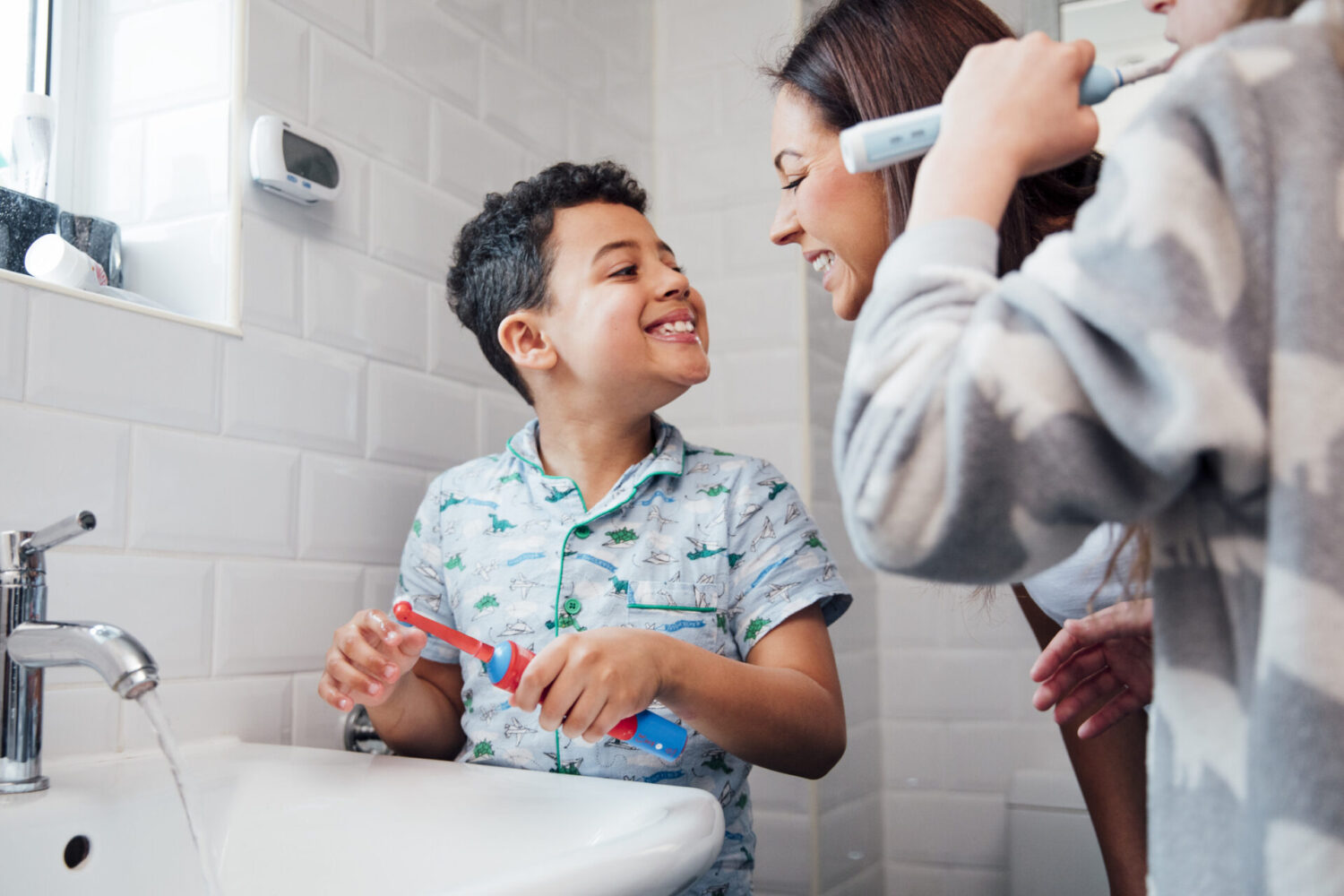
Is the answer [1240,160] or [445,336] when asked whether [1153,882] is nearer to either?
[1240,160]

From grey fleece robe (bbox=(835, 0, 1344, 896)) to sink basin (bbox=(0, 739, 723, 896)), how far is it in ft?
1.12

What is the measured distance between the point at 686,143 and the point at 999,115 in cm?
144

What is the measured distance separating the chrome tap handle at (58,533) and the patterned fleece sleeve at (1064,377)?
1.91 ft

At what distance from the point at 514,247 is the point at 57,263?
0.50 meters

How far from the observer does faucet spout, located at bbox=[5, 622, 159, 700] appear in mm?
721

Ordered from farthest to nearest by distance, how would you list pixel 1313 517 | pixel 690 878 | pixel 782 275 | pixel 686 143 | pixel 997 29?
1. pixel 686 143
2. pixel 782 275
3. pixel 997 29
4. pixel 690 878
5. pixel 1313 517

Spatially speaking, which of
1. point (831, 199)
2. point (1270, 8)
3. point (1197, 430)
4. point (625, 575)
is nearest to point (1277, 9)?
point (1270, 8)

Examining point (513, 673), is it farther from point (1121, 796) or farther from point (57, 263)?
point (1121, 796)

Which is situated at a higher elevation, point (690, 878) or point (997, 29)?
point (997, 29)

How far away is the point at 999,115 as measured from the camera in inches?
20.4

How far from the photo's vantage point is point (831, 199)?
116 centimetres

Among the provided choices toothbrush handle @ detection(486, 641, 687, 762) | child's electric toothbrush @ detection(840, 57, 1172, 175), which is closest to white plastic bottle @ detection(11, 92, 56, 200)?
toothbrush handle @ detection(486, 641, 687, 762)

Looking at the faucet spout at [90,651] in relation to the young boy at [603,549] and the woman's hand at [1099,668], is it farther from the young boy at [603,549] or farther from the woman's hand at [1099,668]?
the woman's hand at [1099,668]

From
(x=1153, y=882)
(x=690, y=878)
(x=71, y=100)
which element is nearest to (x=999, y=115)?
(x=1153, y=882)
